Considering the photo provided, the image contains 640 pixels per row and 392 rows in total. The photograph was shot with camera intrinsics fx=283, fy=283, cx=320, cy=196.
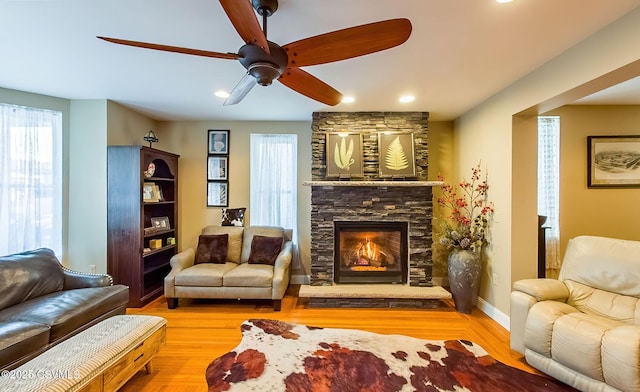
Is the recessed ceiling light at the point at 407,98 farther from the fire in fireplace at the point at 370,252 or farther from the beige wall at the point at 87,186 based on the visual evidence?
the beige wall at the point at 87,186

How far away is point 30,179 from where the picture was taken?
3.12 metres

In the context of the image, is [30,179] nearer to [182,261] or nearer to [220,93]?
[182,261]

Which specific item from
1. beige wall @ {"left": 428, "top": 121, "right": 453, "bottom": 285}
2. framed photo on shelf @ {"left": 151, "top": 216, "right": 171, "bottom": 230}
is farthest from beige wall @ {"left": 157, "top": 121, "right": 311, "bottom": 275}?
beige wall @ {"left": 428, "top": 121, "right": 453, "bottom": 285}

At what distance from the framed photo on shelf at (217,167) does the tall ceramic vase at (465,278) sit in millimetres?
3433

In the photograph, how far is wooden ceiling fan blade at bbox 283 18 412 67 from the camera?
1.35m

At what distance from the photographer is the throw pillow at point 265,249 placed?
385 centimetres

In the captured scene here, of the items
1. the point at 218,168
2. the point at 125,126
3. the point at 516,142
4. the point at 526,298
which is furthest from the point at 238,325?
the point at 516,142

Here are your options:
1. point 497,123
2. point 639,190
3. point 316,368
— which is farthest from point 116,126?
point 639,190

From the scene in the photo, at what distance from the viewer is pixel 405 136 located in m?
3.77

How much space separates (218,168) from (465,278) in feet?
12.2

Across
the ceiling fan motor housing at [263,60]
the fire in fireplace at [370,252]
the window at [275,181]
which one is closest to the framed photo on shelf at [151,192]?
the window at [275,181]

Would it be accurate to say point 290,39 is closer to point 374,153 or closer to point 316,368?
point 374,153

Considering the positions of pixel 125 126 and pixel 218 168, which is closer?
pixel 125 126

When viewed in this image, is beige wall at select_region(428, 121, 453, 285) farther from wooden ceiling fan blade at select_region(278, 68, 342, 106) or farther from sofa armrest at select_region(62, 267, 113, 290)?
sofa armrest at select_region(62, 267, 113, 290)
